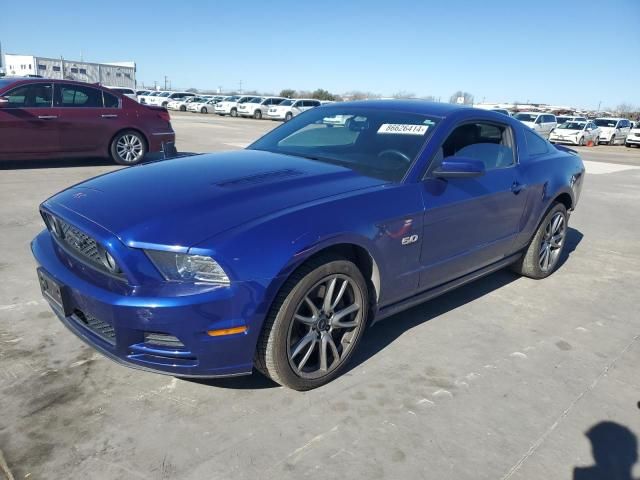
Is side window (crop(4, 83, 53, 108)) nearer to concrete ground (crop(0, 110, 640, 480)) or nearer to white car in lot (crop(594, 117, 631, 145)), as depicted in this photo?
concrete ground (crop(0, 110, 640, 480))

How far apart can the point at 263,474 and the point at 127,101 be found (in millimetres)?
8464

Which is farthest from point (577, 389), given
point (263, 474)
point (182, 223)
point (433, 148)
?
point (182, 223)

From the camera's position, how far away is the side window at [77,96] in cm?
836

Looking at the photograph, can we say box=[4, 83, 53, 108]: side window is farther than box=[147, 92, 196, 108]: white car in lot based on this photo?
No

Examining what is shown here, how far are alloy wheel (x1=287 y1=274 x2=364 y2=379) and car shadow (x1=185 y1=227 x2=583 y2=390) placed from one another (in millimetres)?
219

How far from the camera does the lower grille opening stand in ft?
7.52

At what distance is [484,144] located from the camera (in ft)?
12.8

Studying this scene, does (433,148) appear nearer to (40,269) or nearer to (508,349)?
(508,349)

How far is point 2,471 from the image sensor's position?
2068 mm

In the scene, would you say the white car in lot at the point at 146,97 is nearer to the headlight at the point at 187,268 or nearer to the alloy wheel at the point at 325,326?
the alloy wheel at the point at 325,326

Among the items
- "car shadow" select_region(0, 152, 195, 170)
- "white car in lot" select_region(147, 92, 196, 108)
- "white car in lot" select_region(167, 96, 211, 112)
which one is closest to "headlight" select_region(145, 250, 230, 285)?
"car shadow" select_region(0, 152, 195, 170)

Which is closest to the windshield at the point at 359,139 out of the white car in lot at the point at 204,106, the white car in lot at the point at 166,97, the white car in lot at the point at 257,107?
the white car in lot at the point at 257,107

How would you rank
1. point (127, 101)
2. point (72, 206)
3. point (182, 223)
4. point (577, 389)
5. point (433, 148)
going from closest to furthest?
point (182, 223) < point (72, 206) < point (577, 389) < point (433, 148) < point (127, 101)

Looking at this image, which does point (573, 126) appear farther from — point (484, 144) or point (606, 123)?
point (484, 144)
